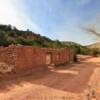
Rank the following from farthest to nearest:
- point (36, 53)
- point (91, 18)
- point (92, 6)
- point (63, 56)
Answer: point (63, 56) < point (36, 53) < point (92, 6) < point (91, 18)

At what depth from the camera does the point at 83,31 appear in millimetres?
3166

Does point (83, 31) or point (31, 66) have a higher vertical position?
point (83, 31)

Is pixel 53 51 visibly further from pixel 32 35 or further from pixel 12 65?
pixel 32 35

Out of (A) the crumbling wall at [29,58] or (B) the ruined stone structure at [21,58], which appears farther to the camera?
(A) the crumbling wall at [29,58]

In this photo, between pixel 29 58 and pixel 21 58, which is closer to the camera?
pixel 21 58

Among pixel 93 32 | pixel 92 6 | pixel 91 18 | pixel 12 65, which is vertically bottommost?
pixel 12 65

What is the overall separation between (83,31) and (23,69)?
13.4 meters

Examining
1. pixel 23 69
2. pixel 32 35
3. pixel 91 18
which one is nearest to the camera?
pixel 91 18

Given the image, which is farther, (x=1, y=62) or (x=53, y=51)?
(x=53, y=51)

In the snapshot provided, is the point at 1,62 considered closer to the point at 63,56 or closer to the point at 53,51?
the point at 53,51

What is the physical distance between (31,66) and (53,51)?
876 cm

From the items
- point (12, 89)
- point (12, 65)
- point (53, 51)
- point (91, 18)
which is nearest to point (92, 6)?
point (91, 18)

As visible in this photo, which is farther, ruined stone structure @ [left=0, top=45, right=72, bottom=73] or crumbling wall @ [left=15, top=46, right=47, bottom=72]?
crumbling wall @ [left=15, top=46, right=47, bottom=72]

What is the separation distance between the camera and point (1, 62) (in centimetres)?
1587
